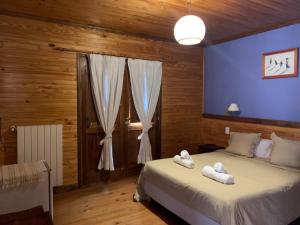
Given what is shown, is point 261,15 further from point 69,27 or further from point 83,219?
point 83,219

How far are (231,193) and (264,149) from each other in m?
1.58

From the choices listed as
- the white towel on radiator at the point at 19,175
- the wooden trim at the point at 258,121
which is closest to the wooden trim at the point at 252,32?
the wooden trim at the point at 258,121

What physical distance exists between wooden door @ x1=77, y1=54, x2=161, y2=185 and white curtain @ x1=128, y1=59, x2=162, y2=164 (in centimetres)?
10

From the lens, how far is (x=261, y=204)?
6.98ft

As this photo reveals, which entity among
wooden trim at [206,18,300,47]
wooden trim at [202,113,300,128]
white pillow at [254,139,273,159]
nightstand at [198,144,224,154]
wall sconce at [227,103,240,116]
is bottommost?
nightstand at [198,144,224,154]

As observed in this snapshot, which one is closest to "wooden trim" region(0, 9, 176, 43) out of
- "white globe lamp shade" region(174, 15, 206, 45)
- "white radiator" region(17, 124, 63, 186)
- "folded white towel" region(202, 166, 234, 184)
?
"white radiator" region(17, 124, 63, 186)

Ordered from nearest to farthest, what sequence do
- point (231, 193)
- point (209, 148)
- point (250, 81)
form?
point (231, 193) < point (250, 81) < point (209, 148)

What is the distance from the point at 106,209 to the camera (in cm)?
298

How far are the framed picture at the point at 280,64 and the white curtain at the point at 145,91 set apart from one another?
5.62 ft

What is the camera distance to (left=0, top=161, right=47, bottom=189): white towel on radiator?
2.27m

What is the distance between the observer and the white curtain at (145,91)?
13.1 ft

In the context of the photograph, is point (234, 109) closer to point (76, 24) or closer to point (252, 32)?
point (252, 32)

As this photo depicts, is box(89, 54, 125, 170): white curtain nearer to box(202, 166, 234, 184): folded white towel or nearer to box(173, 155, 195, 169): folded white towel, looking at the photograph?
box(173, 155, 195, 169): folded white towel

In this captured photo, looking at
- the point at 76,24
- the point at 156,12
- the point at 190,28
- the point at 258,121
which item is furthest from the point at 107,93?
the point at 258,121
